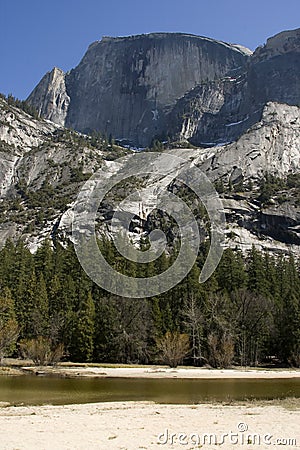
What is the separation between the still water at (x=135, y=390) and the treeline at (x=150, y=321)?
13542mm

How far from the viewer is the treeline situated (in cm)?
5519

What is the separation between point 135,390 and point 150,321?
27.4 m

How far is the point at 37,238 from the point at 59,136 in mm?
73510

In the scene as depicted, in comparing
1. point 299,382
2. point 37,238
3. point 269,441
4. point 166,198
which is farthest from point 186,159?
point 269,441

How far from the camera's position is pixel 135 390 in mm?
32750

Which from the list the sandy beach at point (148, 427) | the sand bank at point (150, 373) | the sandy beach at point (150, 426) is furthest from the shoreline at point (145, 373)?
the sandy beach at point (148, 427)

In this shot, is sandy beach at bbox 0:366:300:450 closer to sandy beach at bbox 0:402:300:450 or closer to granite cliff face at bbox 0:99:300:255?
sandy beach at bbox 0:402:300:450

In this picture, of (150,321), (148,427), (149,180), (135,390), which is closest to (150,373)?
(135,390)

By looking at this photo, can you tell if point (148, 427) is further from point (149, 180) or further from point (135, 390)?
point (149, 180)

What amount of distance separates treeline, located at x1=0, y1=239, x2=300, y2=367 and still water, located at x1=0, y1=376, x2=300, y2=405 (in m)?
13.5

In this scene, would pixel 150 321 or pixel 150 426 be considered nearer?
pixel 150 426

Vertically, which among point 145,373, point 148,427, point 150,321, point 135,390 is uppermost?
point 150,321

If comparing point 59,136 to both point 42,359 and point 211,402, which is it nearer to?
point 42,359

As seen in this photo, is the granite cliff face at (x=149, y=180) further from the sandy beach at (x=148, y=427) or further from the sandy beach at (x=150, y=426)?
the sandy beach at (x=148, y=427)
